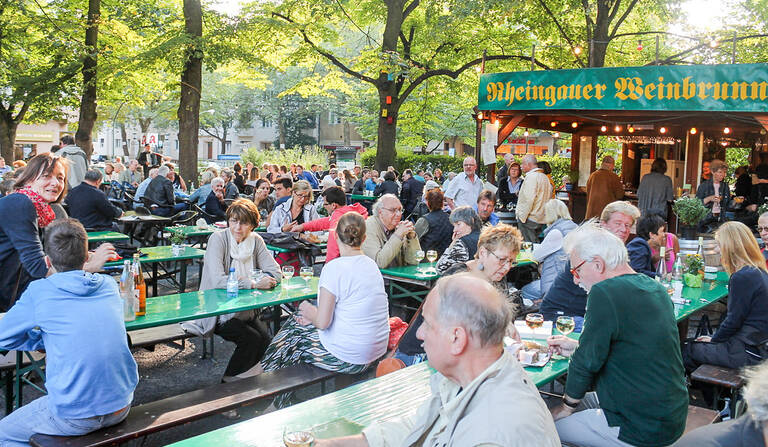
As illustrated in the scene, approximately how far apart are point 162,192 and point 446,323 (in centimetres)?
1018

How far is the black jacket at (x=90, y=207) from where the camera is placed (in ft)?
26.6

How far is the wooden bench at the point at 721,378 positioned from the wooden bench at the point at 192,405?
7.66 ft

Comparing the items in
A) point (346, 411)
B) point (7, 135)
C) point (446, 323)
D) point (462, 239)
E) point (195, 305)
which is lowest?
point (346, 411)

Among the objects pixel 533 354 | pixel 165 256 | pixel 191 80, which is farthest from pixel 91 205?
pixel 191 80

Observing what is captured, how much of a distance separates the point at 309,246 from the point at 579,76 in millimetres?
5497

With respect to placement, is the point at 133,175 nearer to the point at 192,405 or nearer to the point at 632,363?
the point at 192,405

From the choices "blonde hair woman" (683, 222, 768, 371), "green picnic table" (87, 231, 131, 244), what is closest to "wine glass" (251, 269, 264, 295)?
"blonde hair woman" (683, 222, 768, 371)

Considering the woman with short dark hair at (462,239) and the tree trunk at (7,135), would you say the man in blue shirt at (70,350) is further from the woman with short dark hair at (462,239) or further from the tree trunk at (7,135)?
the tree trunk at (7,135)

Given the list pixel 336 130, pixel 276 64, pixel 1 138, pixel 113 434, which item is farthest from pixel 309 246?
pixel 336 130

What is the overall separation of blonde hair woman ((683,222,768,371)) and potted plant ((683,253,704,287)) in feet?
4.05

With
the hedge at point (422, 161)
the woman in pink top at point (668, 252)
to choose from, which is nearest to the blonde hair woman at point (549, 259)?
the woman in pink top at point (668, 252)

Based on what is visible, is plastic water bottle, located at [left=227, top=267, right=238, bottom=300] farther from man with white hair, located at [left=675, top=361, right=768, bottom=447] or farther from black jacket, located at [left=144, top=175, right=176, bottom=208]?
black jacket, located at [left=144, top=175, right=176, bottom=208]

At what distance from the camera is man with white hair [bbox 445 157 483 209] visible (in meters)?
11.0

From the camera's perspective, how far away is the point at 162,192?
11.2 m
